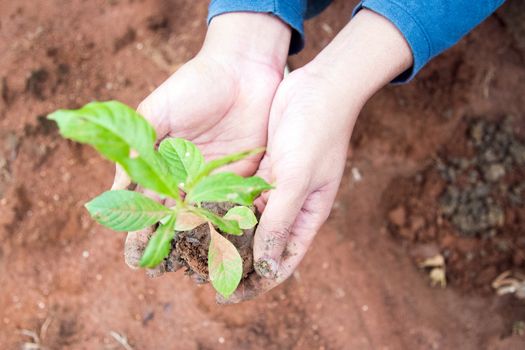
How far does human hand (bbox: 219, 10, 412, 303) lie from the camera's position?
1.88 metres

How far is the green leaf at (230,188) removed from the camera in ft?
4.58

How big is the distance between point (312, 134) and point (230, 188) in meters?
0.66

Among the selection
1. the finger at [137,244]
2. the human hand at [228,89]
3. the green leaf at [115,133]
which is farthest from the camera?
the human hand at [228,89]

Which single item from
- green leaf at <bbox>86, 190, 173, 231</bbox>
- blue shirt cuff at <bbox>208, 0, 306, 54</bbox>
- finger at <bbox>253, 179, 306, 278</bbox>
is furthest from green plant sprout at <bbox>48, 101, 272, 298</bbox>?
blue shirt cuff at <bbox>208, 0, 306, 54</bbox>

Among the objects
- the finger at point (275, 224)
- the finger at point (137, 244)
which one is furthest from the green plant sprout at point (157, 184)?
the finger at point (137, 244)

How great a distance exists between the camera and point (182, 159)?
1.70m

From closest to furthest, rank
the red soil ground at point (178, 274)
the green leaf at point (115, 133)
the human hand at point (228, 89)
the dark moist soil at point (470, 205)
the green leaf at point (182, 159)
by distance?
1. the green leaf at point (115, 133)
2. the green leaf at point (182, 159)
3. the human hand at point (228, 89)
4. the red soil ground at point (178, 274)
5. the dark moist soil at point (470, 205)

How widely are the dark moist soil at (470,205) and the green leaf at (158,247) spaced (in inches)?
74.7

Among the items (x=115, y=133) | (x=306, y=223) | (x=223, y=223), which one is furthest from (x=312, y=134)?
(x=115, y=133)

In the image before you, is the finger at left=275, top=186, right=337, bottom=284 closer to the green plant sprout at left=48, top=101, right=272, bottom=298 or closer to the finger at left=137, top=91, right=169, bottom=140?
the green plant sprout at left=48, top=101, right=272, bottom=298

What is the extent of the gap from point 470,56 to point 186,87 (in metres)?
2.12

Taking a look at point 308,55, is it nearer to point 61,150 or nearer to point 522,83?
point 522,83

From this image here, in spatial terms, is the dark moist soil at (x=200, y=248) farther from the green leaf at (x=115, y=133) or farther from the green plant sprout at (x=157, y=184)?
the green leaf at (x=115, y=133)

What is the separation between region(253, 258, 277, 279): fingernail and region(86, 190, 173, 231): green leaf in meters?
0.49
